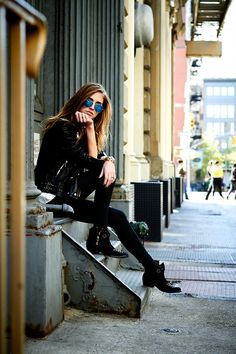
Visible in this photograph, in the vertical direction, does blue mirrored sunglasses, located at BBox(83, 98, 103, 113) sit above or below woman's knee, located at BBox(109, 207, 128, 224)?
above

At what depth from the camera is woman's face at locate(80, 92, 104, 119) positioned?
4.68 metres

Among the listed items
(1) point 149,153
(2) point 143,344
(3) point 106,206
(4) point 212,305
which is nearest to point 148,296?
(4) point 212,305

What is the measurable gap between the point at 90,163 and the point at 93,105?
51 centimetres

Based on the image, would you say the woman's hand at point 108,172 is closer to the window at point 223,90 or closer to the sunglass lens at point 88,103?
the sunglass lens at point 88,103

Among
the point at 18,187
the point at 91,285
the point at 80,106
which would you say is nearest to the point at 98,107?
the point at 80,106

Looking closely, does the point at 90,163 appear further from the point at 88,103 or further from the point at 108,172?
the point at 88,103

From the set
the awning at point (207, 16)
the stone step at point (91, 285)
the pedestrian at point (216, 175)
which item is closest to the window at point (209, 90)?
the awning at point (207, 16)

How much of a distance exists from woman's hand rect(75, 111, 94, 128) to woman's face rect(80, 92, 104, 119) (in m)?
0.06

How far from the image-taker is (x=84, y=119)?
4.60 m

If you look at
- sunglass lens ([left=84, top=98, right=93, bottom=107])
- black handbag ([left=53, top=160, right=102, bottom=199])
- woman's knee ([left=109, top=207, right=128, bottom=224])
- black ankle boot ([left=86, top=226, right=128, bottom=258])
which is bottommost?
black ankle boot ([left=86, top=226, right=128, bottom=258])

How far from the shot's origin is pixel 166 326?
13.7 feet

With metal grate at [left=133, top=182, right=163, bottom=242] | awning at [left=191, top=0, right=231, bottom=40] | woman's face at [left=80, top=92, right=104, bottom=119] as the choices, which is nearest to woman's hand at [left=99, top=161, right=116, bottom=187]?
woman's face at [left=80, top=92, right=104, bottom=119]

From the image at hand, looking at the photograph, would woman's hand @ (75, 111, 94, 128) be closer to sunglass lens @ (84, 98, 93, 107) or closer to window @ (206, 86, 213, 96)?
sunglass lens @ (84, 98, 93, 107)

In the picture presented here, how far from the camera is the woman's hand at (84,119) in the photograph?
4605mm
